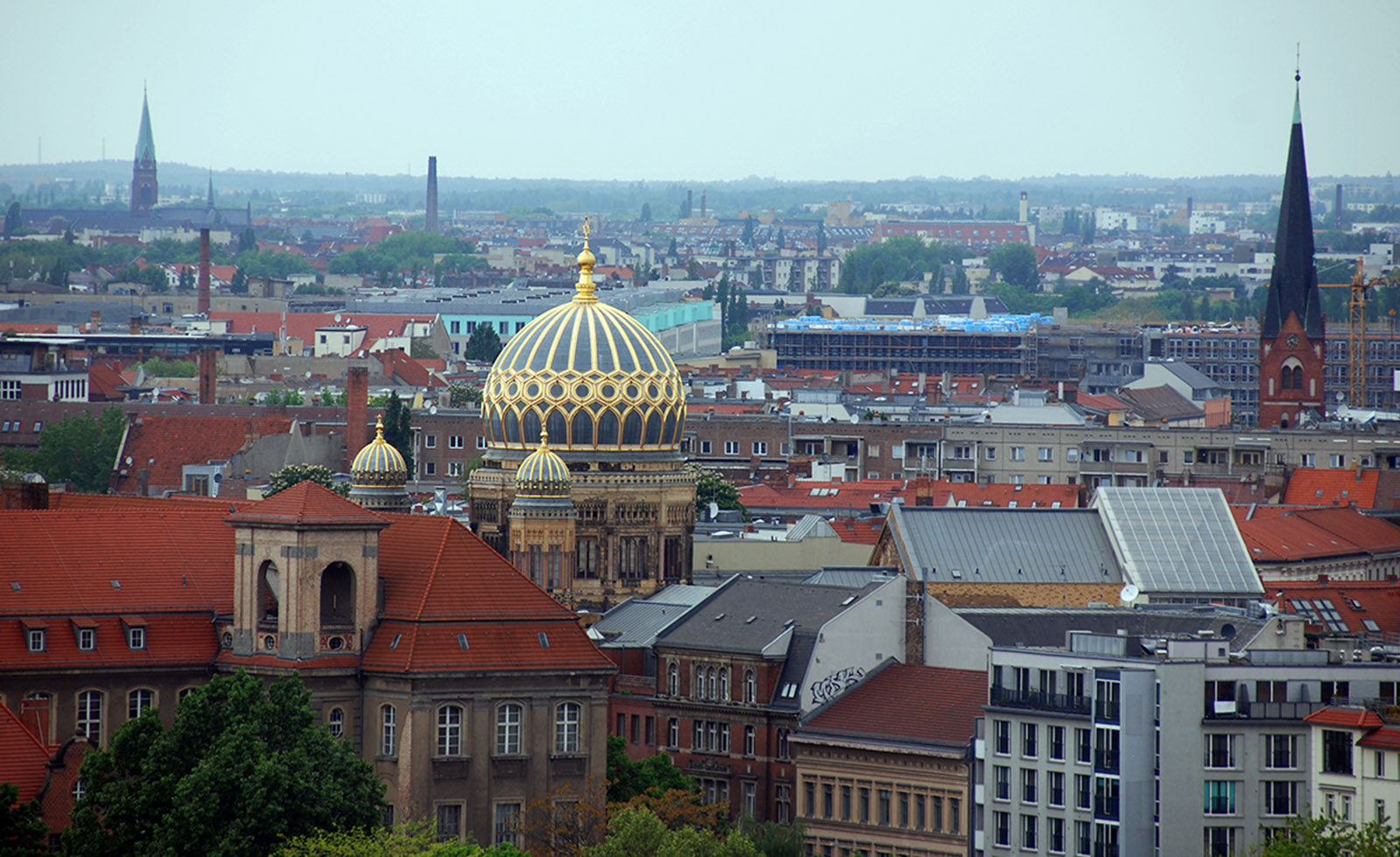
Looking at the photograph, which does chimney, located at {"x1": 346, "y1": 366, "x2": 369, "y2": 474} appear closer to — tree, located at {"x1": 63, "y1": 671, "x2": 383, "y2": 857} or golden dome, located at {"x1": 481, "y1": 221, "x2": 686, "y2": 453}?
golden dome, located at {"x1": 481, "y1": 221, "x2": 686, "y2": 453}

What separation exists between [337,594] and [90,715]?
6477 millimetres

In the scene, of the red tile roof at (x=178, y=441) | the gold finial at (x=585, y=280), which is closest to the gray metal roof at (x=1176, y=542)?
the gold finial at (x=585, y=280)

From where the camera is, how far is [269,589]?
91500 millimetres

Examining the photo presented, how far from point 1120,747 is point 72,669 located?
78.8 feet

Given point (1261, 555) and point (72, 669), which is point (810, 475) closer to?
point (1261, 555)

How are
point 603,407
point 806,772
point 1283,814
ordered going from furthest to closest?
point 603,407, point 806,772, point 1283,814

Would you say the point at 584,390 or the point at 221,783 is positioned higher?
the point at 584,390

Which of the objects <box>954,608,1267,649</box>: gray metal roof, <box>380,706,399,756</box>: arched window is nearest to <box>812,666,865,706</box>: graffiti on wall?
<box>954,608,1267,649</box>: gray metal roof

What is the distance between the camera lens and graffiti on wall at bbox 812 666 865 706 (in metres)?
97.6

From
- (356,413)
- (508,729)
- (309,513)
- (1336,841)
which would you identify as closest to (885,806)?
(508,729)

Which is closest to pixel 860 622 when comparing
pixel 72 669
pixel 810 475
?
pixel 72 669

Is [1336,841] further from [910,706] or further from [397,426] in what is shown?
[397,426]

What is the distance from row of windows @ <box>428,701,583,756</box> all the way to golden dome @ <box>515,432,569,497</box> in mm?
19274

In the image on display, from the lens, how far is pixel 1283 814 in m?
83.6
